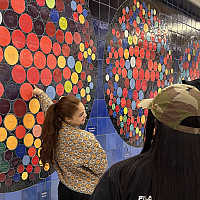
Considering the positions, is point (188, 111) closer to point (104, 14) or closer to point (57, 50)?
point (57, 50)

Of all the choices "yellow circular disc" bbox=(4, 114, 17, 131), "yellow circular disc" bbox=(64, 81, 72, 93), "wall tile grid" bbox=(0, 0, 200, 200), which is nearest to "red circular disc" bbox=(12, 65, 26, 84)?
"yellow circular disc" bbox=(4, 114, 17, 131)

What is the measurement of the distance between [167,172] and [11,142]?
1.59 metres

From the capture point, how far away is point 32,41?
241 cm

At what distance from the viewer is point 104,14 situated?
10.6 ft

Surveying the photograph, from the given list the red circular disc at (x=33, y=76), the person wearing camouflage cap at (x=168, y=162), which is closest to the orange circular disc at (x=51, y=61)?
the red circular disc at (x=33, y=76)

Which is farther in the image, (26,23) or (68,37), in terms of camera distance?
(68,37)

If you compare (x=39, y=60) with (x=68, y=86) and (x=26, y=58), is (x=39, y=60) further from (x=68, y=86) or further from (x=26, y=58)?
(x=68, y=86)

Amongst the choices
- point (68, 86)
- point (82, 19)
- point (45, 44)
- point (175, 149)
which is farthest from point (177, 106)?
point (82, 19)

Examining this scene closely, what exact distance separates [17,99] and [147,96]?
2.08 meters

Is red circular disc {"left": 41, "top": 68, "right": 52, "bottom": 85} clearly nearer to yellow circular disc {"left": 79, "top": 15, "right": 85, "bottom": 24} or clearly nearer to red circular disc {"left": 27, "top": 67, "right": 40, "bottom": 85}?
red circular disc {"left": 27, "top": 67, "right": 40, "bottom": 85}

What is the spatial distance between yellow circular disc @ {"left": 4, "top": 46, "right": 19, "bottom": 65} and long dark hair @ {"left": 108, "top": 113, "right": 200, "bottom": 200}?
1534mm

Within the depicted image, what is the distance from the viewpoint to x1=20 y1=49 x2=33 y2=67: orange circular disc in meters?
2.33

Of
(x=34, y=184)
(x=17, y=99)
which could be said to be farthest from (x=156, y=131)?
(x=34, y=184)

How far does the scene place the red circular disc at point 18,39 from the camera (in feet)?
7.41
